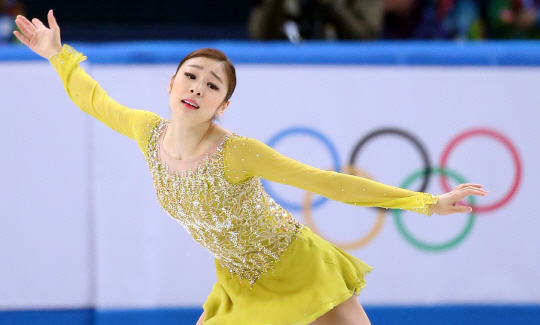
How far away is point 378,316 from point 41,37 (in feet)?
A: 6.64

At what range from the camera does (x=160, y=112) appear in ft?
10.3

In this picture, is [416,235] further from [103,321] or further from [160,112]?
[103,321]

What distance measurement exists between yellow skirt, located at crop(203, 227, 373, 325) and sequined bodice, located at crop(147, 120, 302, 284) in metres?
0.04

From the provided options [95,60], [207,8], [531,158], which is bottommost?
[531,158]

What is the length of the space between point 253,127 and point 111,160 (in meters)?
0.70

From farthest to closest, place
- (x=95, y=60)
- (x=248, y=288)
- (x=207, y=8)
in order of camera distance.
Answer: (x=207, y=8)
(x=95, y=60)
(x=248, y=288)

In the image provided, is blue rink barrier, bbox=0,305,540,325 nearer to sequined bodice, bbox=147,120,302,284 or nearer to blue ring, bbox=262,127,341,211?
blue ring, bbox=262,127,341,211

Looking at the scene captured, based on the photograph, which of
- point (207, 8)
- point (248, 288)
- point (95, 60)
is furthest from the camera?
point (207, 8)

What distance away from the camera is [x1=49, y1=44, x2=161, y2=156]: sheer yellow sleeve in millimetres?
2262

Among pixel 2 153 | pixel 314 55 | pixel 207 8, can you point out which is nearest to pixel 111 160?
pixel 2 153

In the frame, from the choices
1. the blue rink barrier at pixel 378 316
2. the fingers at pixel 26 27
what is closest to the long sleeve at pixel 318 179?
the fingers at pixel 26 27

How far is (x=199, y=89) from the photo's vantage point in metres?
2.03

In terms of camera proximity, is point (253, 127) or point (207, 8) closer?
point (253, 127)

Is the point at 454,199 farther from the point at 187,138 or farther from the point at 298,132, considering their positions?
the point at 298,132
